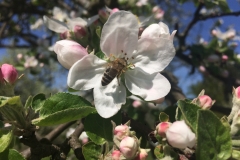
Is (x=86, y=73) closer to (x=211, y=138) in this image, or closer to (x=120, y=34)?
(x=120, y=34)

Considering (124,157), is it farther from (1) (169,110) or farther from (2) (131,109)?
(2) (131,109)

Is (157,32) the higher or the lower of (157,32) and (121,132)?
the higher

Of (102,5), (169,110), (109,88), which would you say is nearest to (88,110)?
(109,88)

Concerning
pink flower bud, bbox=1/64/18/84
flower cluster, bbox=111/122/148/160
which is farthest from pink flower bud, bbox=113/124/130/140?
pink flower bud, bbox=1/64/18/84

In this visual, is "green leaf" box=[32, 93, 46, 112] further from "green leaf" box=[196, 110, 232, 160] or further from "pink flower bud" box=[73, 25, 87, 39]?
"green leaf" box=[196, 110, 232, 160]

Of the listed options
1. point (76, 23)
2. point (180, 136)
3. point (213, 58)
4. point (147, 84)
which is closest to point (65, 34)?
point (76, 23)

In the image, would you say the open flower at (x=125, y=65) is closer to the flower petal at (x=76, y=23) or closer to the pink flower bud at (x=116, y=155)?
the pink flower bud at (x=116, y=155)
